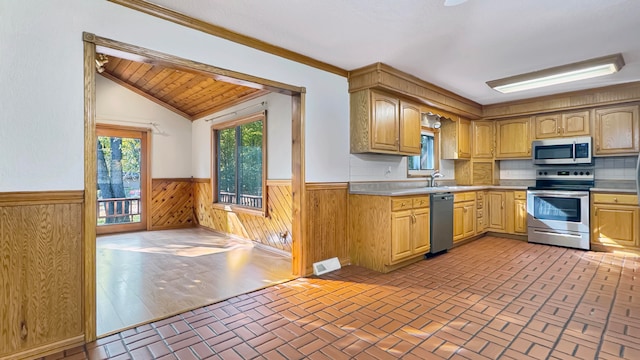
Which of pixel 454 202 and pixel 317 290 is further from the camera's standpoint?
pixel 454 202

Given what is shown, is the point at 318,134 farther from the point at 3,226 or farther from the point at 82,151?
the point at 3,226

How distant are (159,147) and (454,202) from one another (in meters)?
5.53

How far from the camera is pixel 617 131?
4.51m

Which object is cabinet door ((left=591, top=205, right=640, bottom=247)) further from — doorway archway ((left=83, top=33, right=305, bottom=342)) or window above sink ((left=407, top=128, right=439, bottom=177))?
doorway archway ((left=83, top=33, right=305, bottom=342))

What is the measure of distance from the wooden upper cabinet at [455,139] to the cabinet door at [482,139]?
16cm

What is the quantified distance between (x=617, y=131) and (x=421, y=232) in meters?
3.34

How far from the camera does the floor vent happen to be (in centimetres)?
348

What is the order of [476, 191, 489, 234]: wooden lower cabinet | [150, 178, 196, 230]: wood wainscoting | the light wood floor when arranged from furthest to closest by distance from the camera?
1. [150, 178, 196, 230]: wood wainscoting
2. [476, 191, 489, 234]: wooden lower cabinet
3. the light wood floor

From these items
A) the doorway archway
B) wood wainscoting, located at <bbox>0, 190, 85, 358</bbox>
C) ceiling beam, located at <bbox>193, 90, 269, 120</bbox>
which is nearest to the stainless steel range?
ceiling beam, located at <bbox>193, 90, 269, 120</bbox>

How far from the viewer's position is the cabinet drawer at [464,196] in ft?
14.9

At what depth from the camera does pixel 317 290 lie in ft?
9.86

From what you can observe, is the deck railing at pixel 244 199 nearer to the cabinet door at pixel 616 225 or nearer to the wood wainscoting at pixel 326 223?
the wood wainscoting at pixel 326 223

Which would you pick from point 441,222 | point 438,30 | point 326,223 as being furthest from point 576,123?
point 326,223

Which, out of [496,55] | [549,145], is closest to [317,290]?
[496,55]
